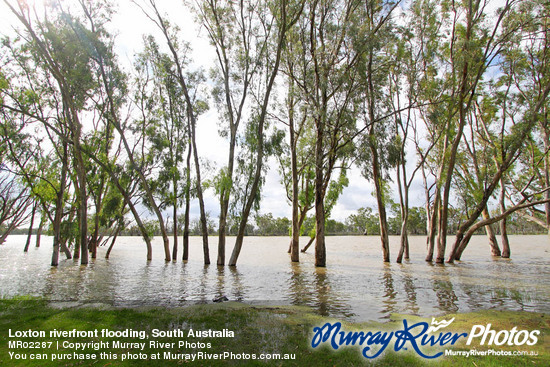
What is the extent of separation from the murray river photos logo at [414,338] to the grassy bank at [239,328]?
153mm

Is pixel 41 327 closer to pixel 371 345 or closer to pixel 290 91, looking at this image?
pixel 371 345

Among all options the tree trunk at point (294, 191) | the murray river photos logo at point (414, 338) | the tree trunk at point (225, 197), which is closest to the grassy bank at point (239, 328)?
the murray river photos logo at point (414, 338)

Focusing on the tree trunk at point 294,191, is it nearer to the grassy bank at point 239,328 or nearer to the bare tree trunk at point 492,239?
the grassy bank at point 239,328

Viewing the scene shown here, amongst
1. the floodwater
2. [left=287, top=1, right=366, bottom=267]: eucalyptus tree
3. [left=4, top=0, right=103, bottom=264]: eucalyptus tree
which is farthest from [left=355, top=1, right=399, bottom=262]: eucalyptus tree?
[left=4, top=0, right=103, bottom=264]: eucalyptus tree

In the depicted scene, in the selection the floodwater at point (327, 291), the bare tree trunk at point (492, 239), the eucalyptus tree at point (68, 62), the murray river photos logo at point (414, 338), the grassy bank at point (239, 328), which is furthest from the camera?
the bare tree trunk at point (492, 239)

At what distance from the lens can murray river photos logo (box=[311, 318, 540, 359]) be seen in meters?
4.65

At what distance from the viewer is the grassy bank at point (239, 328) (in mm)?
4027

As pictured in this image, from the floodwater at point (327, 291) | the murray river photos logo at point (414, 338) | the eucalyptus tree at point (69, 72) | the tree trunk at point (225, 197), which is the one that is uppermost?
the eucalyptus tree at point (69, 72)

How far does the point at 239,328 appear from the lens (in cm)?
555

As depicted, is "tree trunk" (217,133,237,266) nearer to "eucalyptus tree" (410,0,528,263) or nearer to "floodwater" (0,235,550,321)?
"floodwater" (0,235,550,321)

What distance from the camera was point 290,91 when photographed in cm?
2034

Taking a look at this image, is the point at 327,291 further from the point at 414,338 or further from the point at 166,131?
the point at 166,131

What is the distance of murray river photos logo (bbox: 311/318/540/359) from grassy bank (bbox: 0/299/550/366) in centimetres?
15

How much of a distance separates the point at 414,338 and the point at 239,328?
9.84ft
